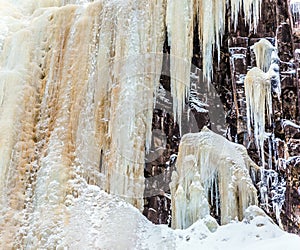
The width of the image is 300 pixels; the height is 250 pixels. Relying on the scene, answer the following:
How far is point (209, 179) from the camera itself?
8359 millimetres

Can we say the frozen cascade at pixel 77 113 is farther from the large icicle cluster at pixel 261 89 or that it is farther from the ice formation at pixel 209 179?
the large icicle cluster at pixel 261 89

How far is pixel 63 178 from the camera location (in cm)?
806

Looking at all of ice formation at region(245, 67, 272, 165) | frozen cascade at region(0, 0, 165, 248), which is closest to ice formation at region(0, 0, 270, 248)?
frozen cascade at region(0, 0, 165, 248)

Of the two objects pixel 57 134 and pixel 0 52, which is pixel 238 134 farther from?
pixel 0 52

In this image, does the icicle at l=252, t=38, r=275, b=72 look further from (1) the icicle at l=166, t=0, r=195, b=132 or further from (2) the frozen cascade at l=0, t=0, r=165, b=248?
(2) the frozen cascade at l=0, t=0, r=165, b=248

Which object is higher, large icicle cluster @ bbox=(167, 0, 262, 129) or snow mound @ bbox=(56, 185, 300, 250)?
large icicle cluster @ bbox=(167, 0, 262, 129)

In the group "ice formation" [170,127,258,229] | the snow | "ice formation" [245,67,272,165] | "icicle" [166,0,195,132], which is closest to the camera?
the snow

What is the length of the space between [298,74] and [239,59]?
100 cm

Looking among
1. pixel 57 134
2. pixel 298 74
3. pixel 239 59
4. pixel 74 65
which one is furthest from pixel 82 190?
pixel 298 74

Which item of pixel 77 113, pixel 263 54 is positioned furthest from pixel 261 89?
pixel 77 113

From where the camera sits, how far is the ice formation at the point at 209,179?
798 cm

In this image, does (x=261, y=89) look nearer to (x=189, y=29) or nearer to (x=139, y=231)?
(x=189, y=29)

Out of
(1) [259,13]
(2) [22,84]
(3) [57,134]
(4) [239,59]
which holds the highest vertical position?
(1) [259,13]

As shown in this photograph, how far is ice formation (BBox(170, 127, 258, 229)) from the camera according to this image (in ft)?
26.2
